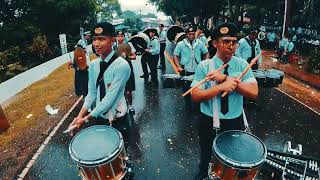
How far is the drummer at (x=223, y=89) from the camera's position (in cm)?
352

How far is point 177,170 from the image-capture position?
5.88 meters

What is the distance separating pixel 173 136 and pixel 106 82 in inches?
145

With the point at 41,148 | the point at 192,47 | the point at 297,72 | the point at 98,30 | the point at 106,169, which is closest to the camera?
the point at 106,169

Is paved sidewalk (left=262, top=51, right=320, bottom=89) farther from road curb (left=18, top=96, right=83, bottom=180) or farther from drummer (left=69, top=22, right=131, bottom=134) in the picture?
drummer (left=69, top=22, right=131, bottom=134)

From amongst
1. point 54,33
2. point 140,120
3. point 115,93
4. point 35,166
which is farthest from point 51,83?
point 54,33

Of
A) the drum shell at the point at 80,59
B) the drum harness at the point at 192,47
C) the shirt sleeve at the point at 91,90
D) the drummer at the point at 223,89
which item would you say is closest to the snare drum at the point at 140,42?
the drum harness at the point at 192,47

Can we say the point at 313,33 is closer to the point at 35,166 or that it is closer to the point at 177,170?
the point at 177,170

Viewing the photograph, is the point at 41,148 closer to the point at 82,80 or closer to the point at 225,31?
the point at 82,80

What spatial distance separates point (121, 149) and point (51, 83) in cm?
1225

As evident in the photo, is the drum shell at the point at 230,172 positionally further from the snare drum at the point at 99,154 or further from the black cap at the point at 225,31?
the black cap at the point at 225,31

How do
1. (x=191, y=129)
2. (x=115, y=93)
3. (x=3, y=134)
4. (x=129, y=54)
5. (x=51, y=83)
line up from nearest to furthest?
(x=115, y=93)
(x=191, y=129)
(x=3, y=134)
(x=129, y=54)
(x=51, y=83)

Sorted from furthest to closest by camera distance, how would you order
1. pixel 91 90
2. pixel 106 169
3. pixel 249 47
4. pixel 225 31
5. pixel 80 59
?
pixel 249 47 < pixel 80 59 < pixel 91 90 < pixel 225 31 < pixel 106 169

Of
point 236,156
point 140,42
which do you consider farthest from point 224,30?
point 140,42

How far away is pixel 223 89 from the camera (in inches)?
131
